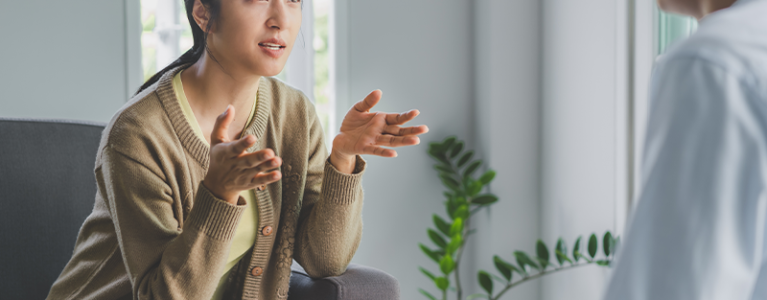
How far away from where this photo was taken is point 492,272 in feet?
7.02

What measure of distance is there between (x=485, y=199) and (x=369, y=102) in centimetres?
114

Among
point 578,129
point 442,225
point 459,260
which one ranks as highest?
point 578,129

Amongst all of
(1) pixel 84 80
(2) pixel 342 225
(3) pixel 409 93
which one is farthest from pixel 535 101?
(1) pixel 84 80

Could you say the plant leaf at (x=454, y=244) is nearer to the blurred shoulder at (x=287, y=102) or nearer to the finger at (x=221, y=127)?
the blurred shoulder at (x=287, y=102)

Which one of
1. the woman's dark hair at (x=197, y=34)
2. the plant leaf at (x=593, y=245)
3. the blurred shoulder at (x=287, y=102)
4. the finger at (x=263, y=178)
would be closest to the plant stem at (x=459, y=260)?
the plant leaf at (x=593, y=245)

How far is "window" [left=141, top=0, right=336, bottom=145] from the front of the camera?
2.09 metres

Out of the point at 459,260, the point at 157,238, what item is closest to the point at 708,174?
the point at 157,238

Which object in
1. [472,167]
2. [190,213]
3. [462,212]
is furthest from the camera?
[472,167]

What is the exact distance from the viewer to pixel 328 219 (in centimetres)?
109

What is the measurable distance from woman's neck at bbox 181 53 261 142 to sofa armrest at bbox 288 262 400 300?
33cm

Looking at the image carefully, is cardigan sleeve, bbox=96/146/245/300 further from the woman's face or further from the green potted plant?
the green potted plant

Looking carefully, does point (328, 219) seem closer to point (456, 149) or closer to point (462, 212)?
point (462, 212)

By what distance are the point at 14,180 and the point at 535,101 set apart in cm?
162

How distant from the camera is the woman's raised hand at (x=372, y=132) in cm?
97
